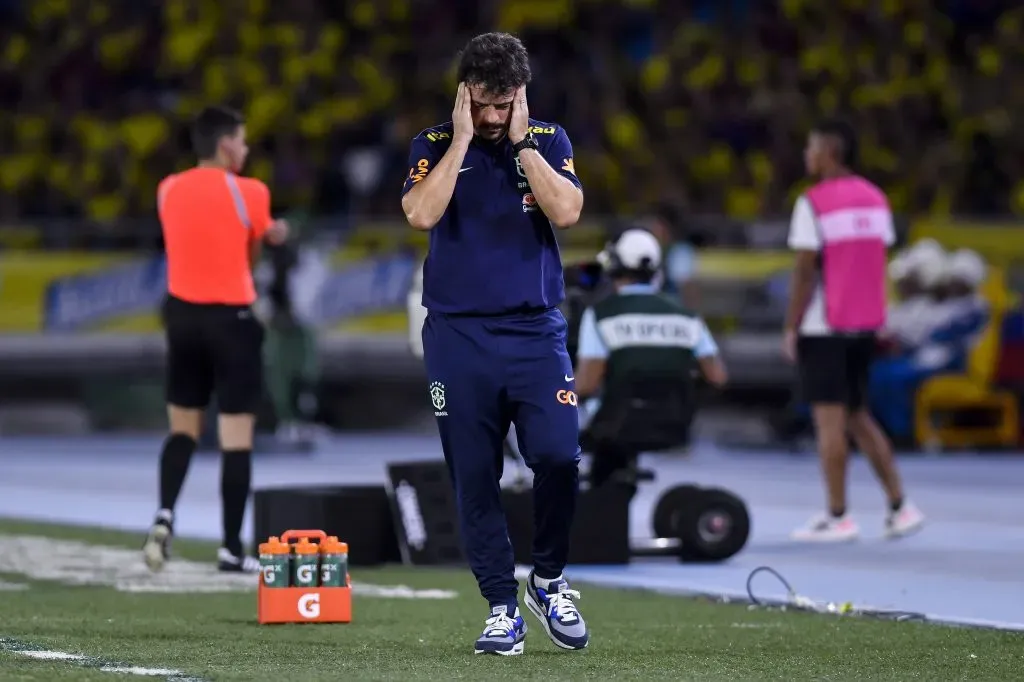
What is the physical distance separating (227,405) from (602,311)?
1904 millimetres

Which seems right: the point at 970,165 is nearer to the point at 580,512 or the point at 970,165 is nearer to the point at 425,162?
the point at 580,512

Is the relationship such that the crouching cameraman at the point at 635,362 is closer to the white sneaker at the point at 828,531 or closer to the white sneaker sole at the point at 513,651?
the white sneaker at the point at 828,531

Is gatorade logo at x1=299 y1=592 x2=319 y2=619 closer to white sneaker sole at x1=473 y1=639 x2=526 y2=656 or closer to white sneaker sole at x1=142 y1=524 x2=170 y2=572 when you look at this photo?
white sneaker sole at x1=473 y1=639 x2=526 y2=656

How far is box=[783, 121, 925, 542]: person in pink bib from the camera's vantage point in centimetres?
1058

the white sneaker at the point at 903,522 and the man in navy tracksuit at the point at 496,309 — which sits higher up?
the man in navy tracksuit at the point at 496,309

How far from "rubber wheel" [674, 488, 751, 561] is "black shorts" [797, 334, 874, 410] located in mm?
1191

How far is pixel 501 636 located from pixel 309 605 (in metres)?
1.17

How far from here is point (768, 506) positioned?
41.9ft

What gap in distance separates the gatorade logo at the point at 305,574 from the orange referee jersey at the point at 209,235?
7.27 ft

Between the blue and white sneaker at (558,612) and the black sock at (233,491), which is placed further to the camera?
the black sock at (233,491)

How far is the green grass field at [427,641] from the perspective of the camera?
18.7 feet

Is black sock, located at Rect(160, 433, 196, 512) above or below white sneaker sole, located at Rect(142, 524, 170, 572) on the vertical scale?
above

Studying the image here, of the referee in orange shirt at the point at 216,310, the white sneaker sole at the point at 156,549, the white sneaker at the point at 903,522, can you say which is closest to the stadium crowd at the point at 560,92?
the white sneaker at the point at 903,522

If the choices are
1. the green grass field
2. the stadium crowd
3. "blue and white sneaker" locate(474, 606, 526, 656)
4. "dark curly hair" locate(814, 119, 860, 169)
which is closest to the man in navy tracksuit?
"blue and white sneaker" locate(474, 606, 526, 656)
